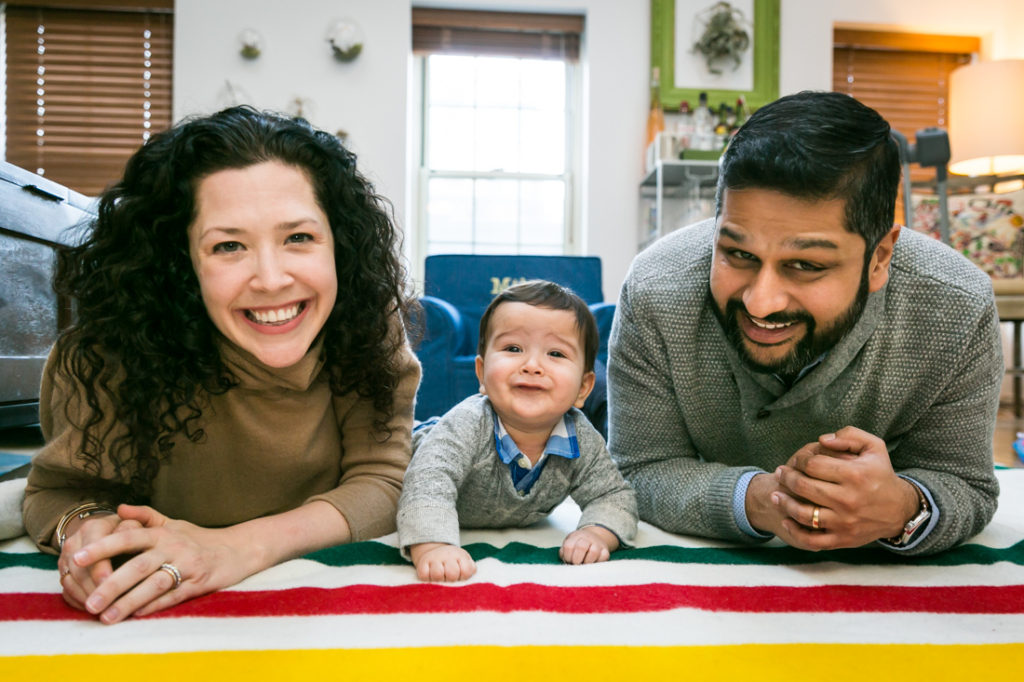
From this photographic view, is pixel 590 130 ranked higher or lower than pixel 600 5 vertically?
lower

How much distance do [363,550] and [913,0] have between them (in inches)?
204

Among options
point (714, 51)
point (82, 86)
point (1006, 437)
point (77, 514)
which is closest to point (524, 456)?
point (77, 514)

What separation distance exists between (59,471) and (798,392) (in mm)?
1167

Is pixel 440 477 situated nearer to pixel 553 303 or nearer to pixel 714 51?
pixel 553 303

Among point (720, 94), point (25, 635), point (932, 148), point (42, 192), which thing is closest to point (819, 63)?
point (720, 94)

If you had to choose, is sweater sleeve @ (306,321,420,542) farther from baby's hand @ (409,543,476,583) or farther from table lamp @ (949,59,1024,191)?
table lamp @ (949,59,1024,191)

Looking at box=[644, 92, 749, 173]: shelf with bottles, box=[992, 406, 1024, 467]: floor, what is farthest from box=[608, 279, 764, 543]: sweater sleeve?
box=[644, 92, 749, 173]: shelf with bottles

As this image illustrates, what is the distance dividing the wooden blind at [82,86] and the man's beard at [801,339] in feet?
14.1

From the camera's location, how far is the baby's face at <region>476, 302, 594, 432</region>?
4.26 feet

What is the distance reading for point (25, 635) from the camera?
853mm

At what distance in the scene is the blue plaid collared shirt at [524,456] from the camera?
1309 mm

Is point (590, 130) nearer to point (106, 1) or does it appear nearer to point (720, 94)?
point (720, 94)

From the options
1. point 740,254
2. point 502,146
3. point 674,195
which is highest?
point 502,146

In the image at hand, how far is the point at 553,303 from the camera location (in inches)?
53.1
